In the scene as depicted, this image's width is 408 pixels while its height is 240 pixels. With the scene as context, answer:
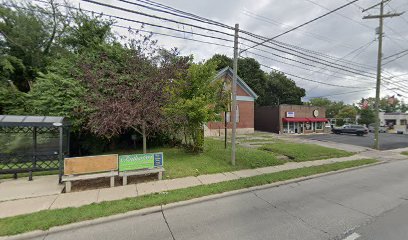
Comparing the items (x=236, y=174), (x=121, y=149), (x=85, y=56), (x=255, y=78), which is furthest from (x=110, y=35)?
(x=255, y=78)

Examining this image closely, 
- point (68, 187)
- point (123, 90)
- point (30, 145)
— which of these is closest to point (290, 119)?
point (123, 90)

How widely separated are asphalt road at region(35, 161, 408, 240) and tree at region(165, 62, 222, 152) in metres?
5.20

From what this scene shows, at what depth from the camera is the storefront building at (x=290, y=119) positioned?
32.5 m

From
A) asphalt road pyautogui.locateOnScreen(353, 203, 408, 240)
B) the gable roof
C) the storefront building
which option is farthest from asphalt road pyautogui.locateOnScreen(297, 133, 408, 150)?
asphalt road pyautogui.locateOnScreen(353, 203, 408, 240)

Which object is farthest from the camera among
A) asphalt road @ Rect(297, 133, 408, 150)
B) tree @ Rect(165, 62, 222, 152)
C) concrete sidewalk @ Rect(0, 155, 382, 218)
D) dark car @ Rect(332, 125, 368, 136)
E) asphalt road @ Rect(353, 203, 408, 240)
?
dark car @ Rect(332, 125, 368, 136)

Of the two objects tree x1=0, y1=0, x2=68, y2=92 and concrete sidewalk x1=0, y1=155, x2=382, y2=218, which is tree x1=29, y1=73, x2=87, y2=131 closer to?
concrete sidewalk x1=0, y1=155, x2=382, y2=218

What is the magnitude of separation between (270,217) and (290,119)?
3008 centimetres

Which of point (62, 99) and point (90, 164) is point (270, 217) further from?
point (62, 99)

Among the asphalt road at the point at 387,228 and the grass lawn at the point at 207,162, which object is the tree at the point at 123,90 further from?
the asphalt road at the point at 387,228

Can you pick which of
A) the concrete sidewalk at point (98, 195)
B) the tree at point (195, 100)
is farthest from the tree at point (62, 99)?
the tree at point (195, 100)

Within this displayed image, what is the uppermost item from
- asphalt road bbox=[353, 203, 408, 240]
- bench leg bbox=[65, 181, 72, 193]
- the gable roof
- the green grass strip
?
the gable roof

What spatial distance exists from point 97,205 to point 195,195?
8.87 feet

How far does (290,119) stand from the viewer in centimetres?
3266

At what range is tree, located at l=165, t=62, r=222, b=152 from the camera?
10633 mm
